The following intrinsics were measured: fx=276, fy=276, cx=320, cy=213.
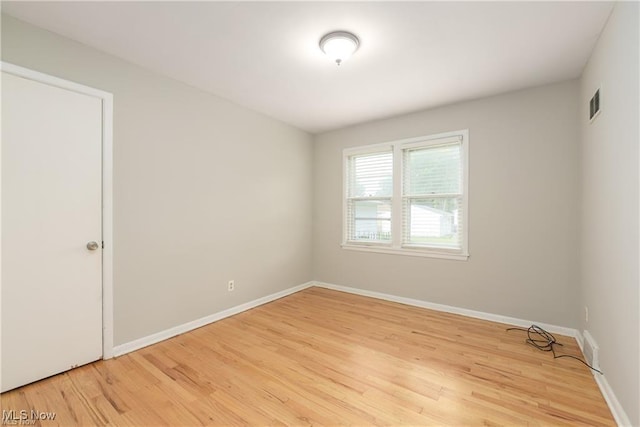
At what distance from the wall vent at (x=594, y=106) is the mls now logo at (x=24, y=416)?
172 inches

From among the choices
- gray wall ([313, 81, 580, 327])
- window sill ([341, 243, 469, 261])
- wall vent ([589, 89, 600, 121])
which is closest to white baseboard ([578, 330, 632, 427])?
gray wall ([313, 81, 580, 327])

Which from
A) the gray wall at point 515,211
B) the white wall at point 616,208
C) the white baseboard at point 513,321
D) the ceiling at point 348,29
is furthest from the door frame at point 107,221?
the white wall at point 616,208

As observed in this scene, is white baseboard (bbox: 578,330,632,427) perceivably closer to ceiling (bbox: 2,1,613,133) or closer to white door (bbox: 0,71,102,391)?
ceiling (bbox: 2,1,613,133)

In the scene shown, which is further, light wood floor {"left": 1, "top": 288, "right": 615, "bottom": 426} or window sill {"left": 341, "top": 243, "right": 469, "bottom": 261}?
window sill {"left": 341, "top": 243, "right": 469, "bottom": 261}

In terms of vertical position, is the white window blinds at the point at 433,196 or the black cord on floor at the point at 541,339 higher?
the white window blinds at the point at 433,196

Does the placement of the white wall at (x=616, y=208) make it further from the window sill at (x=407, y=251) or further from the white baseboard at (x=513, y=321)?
the window sill at (x=407, y=251)

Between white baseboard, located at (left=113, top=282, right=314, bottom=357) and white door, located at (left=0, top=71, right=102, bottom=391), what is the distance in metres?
0.20

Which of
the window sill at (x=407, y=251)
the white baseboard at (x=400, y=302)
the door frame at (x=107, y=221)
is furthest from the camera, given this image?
the window sill at (x=407, y=251)

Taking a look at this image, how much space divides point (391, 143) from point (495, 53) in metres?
1.73

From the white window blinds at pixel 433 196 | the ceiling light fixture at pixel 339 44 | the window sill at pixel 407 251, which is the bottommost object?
the window sill at pixel 407 251

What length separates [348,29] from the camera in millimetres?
2074

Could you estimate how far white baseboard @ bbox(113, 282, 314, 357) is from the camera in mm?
2479

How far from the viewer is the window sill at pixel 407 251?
11.4 feet

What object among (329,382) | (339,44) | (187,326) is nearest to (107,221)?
(187,326)
